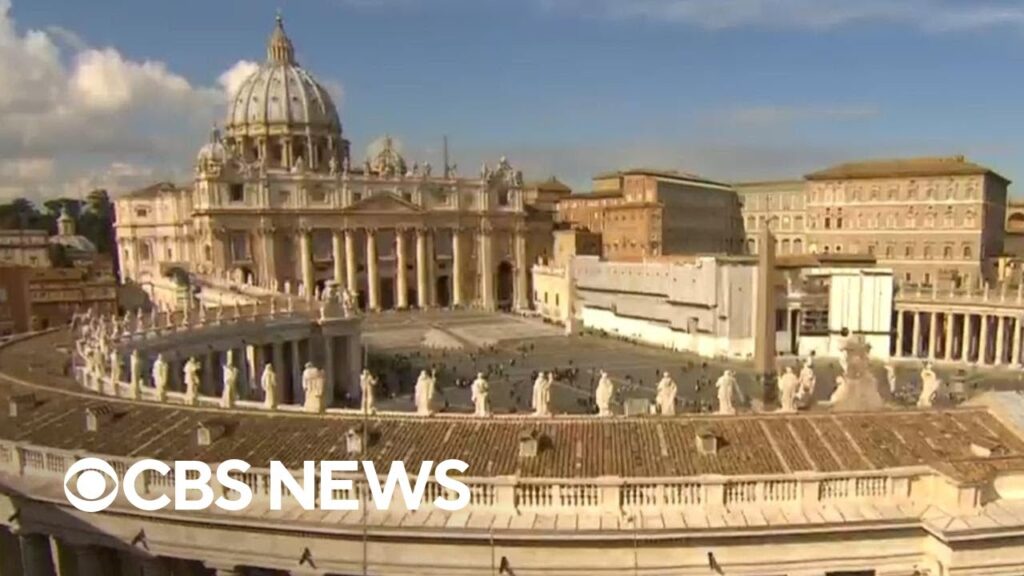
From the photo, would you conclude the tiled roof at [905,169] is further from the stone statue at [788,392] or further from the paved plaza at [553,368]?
the stone statue at [788,392]

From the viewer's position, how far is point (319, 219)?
317ft

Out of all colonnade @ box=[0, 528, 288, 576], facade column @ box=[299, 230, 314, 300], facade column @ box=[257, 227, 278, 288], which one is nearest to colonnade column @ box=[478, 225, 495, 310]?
facade column @ box=[299, 230, 314, 300]

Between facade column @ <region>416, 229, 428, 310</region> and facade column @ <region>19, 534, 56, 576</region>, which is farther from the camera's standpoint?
facade column @ <region>416, 229, 428, 310</region>

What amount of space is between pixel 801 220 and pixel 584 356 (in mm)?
58720

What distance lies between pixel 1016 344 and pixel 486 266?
62467mm

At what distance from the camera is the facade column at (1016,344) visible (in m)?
60.2

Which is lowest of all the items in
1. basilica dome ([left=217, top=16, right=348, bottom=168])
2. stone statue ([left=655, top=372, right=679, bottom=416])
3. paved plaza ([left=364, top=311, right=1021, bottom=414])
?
paved plaza ([left=364, top=311, right=1021, bottom=414])

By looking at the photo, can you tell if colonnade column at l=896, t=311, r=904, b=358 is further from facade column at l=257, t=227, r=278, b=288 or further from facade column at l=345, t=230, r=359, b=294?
facade column at l=257, t=227, r=278, b=288

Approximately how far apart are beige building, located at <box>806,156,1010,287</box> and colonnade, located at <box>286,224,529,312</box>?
129 feet

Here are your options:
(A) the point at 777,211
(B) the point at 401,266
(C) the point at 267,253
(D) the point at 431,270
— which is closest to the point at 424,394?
(C) the point at 267,253

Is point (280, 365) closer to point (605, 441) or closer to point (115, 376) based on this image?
point (115, 376)

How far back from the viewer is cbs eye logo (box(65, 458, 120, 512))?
1767cm

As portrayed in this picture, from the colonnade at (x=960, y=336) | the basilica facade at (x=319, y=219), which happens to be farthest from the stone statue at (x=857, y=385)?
the basilica facade at (x=319, y=219)

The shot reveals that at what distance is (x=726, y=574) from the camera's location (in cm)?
1603
